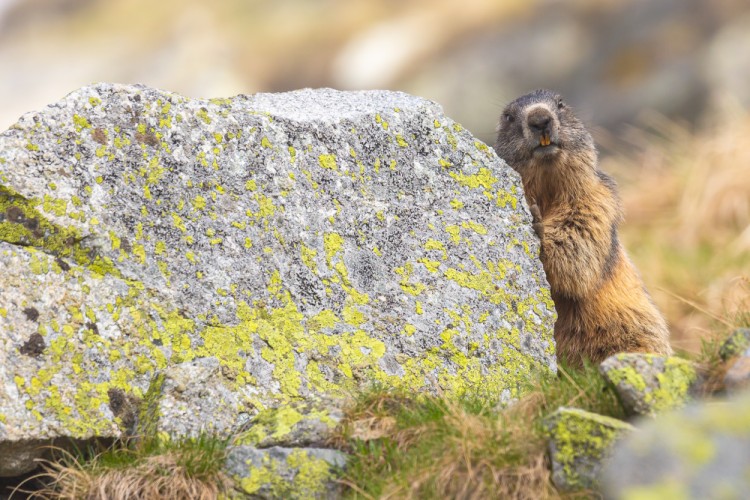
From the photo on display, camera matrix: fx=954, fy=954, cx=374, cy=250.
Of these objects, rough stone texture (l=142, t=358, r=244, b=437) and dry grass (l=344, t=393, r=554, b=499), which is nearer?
dry grass (l=344, t=393, r=554, b=499)

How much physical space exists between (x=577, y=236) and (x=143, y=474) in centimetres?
386

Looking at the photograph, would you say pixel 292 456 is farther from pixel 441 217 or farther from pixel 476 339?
pixel 441 217

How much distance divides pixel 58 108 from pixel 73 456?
1.92 meters

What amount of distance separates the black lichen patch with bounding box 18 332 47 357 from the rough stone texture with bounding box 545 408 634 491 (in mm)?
2627

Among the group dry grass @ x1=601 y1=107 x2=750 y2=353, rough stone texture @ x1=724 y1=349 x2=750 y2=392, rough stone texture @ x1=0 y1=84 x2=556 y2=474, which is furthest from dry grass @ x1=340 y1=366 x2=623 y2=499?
dry grass @ x1=601 y1=107 x2=750 y2=353

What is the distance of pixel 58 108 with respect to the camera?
5.36m

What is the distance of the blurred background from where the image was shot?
625 inches

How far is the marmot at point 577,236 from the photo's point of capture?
23.2 feet

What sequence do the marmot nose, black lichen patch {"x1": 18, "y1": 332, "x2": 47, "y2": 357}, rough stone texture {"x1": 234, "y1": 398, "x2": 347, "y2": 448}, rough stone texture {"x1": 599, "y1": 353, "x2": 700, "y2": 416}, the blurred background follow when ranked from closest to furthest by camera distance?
rough stone texture {"x1": 599, "y1": 353, "x2": 700, "y2": 416}, black lichen patch {"x1": 18, "y1": 332, "x2": 47, "y2": 357}, rough stone texture {"x1": 234, "y1": 398, "x2": 347, "y2": 448}, the marmot nose, the blurred background

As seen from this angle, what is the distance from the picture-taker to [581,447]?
14.3 ft

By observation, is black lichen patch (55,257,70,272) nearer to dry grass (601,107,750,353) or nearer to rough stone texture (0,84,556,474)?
rough stone texture (0,84,556,474)

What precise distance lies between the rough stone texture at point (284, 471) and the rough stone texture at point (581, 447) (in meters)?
1.12

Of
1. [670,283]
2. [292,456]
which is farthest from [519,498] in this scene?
[670,283]

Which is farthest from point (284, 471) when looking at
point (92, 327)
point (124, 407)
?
point (92, 327)
